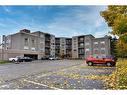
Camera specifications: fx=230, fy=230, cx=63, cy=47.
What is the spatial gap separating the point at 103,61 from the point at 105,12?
9548mm

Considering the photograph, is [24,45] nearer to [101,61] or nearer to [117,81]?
[101,61]

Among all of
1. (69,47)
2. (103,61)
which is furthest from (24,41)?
(103,61)

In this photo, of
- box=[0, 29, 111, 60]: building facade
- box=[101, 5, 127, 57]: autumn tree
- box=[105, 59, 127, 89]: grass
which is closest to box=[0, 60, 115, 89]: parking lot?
box=[105, 59, 127, 89]: grass

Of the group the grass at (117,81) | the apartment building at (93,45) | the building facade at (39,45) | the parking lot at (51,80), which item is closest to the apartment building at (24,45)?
the building facade at (39,45)

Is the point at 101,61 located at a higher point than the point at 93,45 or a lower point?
lower

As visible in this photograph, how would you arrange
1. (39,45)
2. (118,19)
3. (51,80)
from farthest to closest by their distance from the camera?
(39,45), (118,19), (51,80)

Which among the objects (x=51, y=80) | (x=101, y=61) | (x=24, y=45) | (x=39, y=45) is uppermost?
(x=39, y=45)

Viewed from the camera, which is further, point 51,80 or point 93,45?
point 93,45

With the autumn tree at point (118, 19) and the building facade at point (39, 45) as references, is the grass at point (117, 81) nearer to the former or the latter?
the autumn tree at point (118, 19)

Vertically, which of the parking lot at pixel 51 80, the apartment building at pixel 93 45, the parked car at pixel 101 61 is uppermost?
the apartment building at pixel 93 45

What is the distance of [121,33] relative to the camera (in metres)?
12.8

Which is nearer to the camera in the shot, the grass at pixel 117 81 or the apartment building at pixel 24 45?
the grass at pixel 117 81

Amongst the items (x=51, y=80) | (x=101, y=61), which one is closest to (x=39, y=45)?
(x=101, y=61)
